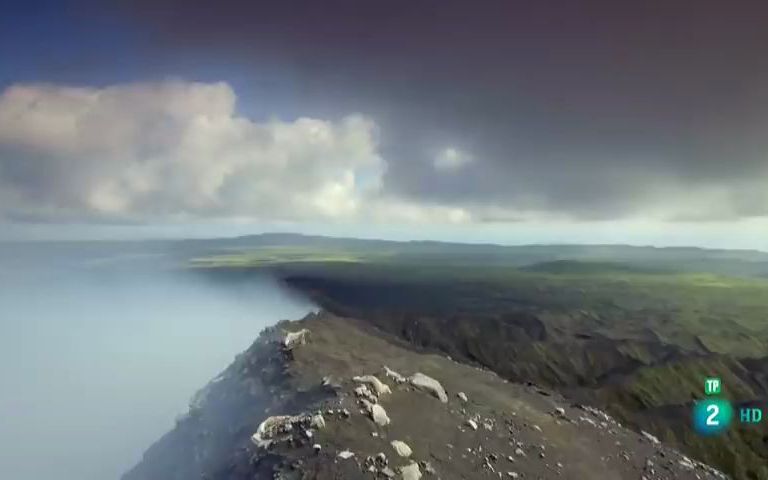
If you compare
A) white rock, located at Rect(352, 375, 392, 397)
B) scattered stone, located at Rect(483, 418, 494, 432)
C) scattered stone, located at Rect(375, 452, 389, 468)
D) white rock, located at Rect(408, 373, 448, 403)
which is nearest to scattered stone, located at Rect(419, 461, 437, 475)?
scattered stone, located at Rect(375, 452, 389, 468)

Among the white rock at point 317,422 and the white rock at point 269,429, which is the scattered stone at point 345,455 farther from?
the white rock at point 269,429

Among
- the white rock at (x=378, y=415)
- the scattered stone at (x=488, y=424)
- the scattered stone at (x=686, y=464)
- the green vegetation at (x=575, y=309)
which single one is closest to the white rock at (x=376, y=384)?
the white rock at (x=378, y=415)

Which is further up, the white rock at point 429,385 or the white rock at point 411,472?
the white rock at point 429,385

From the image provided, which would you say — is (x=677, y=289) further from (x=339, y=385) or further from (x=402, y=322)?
(x=339, y=385)

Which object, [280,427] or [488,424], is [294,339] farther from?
[488,424]

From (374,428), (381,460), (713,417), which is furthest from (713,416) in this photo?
(381,460)

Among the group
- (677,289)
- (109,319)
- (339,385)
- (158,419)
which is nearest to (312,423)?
(339,385)

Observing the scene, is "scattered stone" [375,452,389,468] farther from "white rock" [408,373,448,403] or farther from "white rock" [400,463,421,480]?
"white rock" [408,373,448,403]
